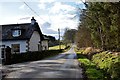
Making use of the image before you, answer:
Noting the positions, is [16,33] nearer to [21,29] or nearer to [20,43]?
[21,29]

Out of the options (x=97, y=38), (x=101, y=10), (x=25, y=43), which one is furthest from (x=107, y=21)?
(x=25, y=43)

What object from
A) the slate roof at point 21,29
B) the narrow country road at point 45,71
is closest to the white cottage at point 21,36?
the slate roof at point 21,29

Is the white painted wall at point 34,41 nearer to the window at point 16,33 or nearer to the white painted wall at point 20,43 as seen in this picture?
the white painted wall at point 20,43

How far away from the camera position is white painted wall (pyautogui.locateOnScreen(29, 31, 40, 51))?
1930 inches

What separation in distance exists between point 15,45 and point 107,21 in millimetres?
24015

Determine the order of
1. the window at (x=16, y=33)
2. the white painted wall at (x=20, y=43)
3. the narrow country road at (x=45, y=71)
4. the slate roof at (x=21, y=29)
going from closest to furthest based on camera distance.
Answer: the narrow country road at (x=45, y=71) → the white painted wall at (x=20, y=43) → the slate roof at (x=21, y=29) → the window at (x=16, y=33)

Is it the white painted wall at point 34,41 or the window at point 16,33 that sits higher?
the window at point 16,33

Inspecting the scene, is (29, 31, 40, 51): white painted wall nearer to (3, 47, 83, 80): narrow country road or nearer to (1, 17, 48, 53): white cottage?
(1, 17, 48, 53): white cottage

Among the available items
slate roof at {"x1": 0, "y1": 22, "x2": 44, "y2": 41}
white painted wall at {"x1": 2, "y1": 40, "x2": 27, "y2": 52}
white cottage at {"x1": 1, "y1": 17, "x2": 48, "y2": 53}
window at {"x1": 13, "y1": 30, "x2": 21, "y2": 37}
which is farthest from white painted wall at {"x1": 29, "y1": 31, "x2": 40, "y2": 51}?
window at {"x1": 13, "y1": 30, "x2": 21, "y2": 37}

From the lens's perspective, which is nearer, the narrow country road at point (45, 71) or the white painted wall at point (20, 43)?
the narrow country road at point (45, 71)

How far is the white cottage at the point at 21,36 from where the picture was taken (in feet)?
152

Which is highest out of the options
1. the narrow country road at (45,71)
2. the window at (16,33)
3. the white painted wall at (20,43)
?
the window at (16,33)

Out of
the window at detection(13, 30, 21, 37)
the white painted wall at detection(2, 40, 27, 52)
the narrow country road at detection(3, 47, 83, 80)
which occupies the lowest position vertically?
the narrow country road at detection(3, 47, 83, 80)

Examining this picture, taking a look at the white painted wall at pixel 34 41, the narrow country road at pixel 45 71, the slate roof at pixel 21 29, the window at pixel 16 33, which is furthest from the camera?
the white painted wall at pixel 34 41
